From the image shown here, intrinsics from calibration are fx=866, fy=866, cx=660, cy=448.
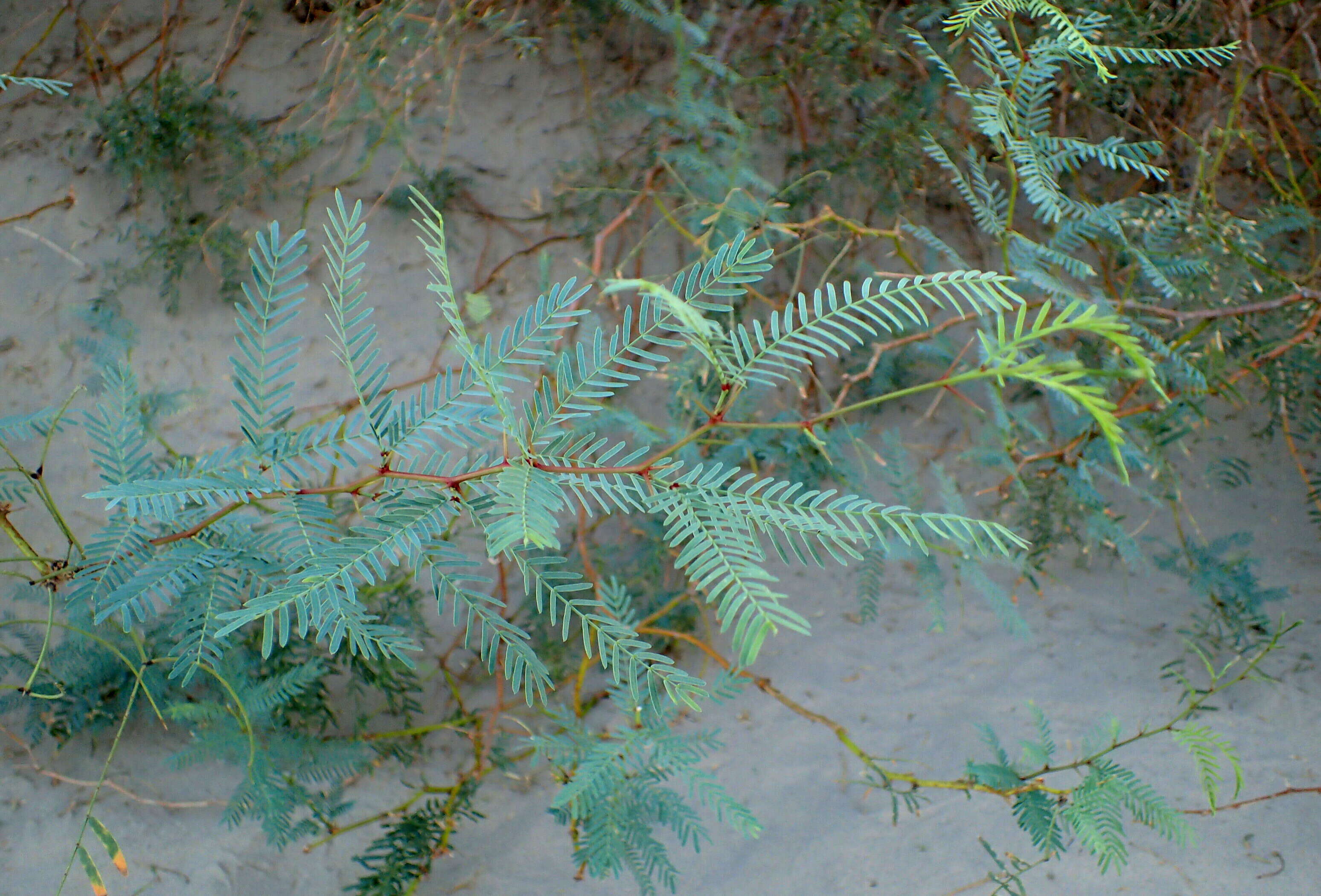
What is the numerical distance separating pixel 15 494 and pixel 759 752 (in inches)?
48.0

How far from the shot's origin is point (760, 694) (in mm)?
1703

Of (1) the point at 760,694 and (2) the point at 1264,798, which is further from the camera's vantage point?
(1) the point at 760,694

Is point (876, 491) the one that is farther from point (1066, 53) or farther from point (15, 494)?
point (15, 494)

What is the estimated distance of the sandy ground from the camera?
4.50ft

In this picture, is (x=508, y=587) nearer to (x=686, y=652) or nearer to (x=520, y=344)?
(x=686, y=652)

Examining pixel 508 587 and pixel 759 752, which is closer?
pixel 759 752

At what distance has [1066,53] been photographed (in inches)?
42.9

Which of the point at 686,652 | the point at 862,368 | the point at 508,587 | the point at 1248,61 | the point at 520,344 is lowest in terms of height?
the point at 686,652

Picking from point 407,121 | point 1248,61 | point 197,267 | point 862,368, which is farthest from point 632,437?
point 1248,61

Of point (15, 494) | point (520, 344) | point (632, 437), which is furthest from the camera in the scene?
point (632, 437)

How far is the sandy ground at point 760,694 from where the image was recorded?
1.37 meters

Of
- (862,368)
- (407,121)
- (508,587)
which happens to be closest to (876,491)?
(862,368)

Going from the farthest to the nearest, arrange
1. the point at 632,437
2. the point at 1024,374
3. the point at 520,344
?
1. the point at 632,437
2. the point at 520,344
3. the point at 1024,374

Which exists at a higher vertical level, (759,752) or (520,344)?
(520,344)
